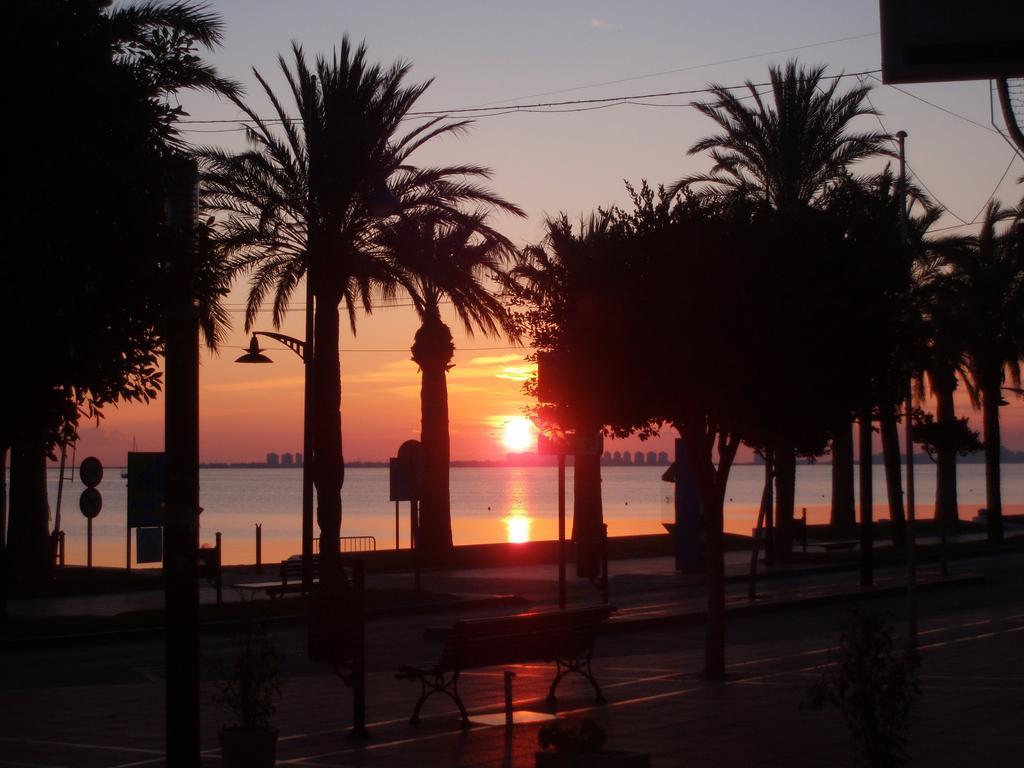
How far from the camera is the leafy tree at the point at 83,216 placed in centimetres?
844

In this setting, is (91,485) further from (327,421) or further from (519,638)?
(519,638)

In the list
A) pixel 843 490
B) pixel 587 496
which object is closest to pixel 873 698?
pixel 587 496

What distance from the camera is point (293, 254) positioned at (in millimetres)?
26781

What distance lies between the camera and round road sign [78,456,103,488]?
32.5 m

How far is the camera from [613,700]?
13.2m

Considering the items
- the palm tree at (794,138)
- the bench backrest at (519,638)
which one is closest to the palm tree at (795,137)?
the palm tree at (794,138)

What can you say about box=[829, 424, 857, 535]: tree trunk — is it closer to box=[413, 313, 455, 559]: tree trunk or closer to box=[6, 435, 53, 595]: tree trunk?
box=[413, 313, 455, 559]: tree trunk

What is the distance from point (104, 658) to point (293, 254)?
993 cm

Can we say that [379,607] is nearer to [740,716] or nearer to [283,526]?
[740,716]

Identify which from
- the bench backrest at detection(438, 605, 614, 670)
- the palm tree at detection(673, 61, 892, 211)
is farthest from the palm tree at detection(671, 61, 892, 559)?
the bench backrest at detection(438, 605, 614, 670)

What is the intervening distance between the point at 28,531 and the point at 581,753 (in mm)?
24346

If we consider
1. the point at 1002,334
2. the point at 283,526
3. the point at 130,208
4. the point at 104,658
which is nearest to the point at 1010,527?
the point at 1002,334

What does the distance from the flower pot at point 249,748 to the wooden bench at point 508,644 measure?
2589mm

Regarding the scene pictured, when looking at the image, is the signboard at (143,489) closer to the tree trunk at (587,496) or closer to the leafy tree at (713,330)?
the leafy tree at (713,330)
